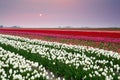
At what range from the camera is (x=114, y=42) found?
22.2 meters

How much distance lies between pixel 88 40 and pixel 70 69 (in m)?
14.0

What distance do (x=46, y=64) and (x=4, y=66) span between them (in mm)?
2977

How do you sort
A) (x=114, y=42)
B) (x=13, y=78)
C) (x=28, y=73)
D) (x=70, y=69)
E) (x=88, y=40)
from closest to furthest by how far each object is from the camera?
(x=13, y=78)
(x=28, y=73)
(x=70, y=69)
(x=114, y=42)
(x=88, y=40)

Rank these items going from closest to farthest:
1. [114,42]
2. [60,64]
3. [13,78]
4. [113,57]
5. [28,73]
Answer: [13,78] < [28,73] < [60,64] < [113,57] < [114,42]

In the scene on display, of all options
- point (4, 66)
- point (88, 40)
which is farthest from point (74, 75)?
point (88, 40)

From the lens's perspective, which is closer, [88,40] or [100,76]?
[100,76]

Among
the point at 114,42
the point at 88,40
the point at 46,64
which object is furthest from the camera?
the point at 88,40

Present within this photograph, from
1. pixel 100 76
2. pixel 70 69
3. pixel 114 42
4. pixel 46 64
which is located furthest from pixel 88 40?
pixel 100 76

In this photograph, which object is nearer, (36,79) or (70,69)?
(36,79)

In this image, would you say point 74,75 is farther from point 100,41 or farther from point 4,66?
point 100,41

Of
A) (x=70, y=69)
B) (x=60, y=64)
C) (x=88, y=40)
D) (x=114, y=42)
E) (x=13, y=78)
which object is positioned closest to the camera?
(x=13, y=78)

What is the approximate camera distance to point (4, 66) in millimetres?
10281

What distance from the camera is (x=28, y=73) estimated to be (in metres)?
9.16

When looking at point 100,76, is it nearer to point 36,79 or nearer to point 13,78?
point 36,79
